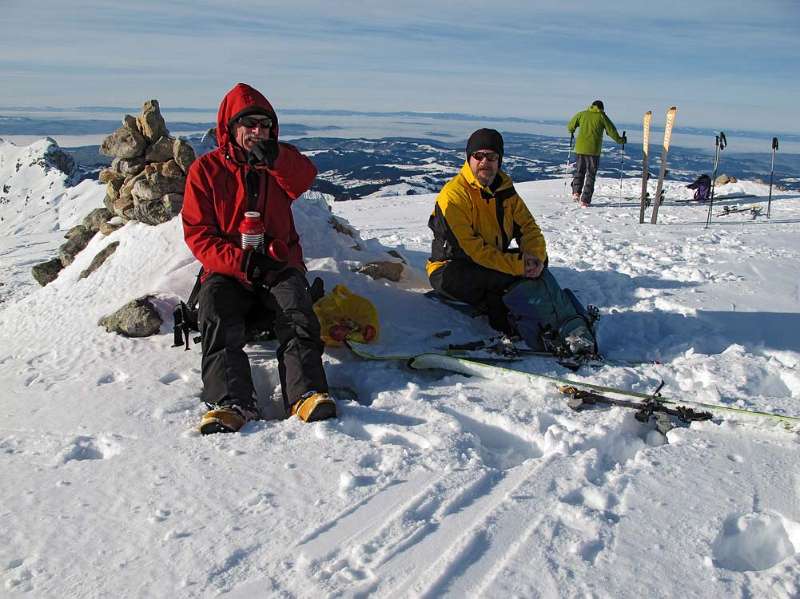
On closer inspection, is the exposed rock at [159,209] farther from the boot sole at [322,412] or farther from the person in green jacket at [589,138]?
the person in green jacket at [589,138]

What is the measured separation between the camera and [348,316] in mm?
4586

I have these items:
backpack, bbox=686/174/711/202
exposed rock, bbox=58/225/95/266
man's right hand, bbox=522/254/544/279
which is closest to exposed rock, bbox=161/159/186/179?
exposed rock, bbox=58/225/95/266

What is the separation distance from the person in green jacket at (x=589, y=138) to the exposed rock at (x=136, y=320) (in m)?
9.42

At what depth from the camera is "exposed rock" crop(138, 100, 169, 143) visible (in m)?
7.34

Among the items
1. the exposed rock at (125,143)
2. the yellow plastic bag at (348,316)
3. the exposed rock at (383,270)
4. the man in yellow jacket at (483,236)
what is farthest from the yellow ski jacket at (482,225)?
the exposed rock at (125,143)

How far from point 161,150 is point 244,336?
468 cm

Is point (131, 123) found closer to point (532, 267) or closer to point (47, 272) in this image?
point (47, 272)

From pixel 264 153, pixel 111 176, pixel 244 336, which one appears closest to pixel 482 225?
pixel 264 153

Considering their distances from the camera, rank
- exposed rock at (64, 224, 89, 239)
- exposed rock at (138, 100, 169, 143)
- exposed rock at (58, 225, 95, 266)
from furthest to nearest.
→ exposed rock at (64, 224, 89, 239) < exposed rock at (58, 225, 95, 266) < exposed rock at (138, 100, 169, 143)

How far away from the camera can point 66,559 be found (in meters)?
2.12

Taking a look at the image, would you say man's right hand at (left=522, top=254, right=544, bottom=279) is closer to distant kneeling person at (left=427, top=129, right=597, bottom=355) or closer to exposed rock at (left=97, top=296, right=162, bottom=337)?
distant kneeling person at (left=427, top=129, right=597, bottom=355)

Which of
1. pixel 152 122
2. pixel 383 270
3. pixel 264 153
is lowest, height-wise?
pixel 383 270

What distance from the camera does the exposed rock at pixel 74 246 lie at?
862cm

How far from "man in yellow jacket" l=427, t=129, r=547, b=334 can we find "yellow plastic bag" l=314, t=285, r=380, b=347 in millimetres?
643
